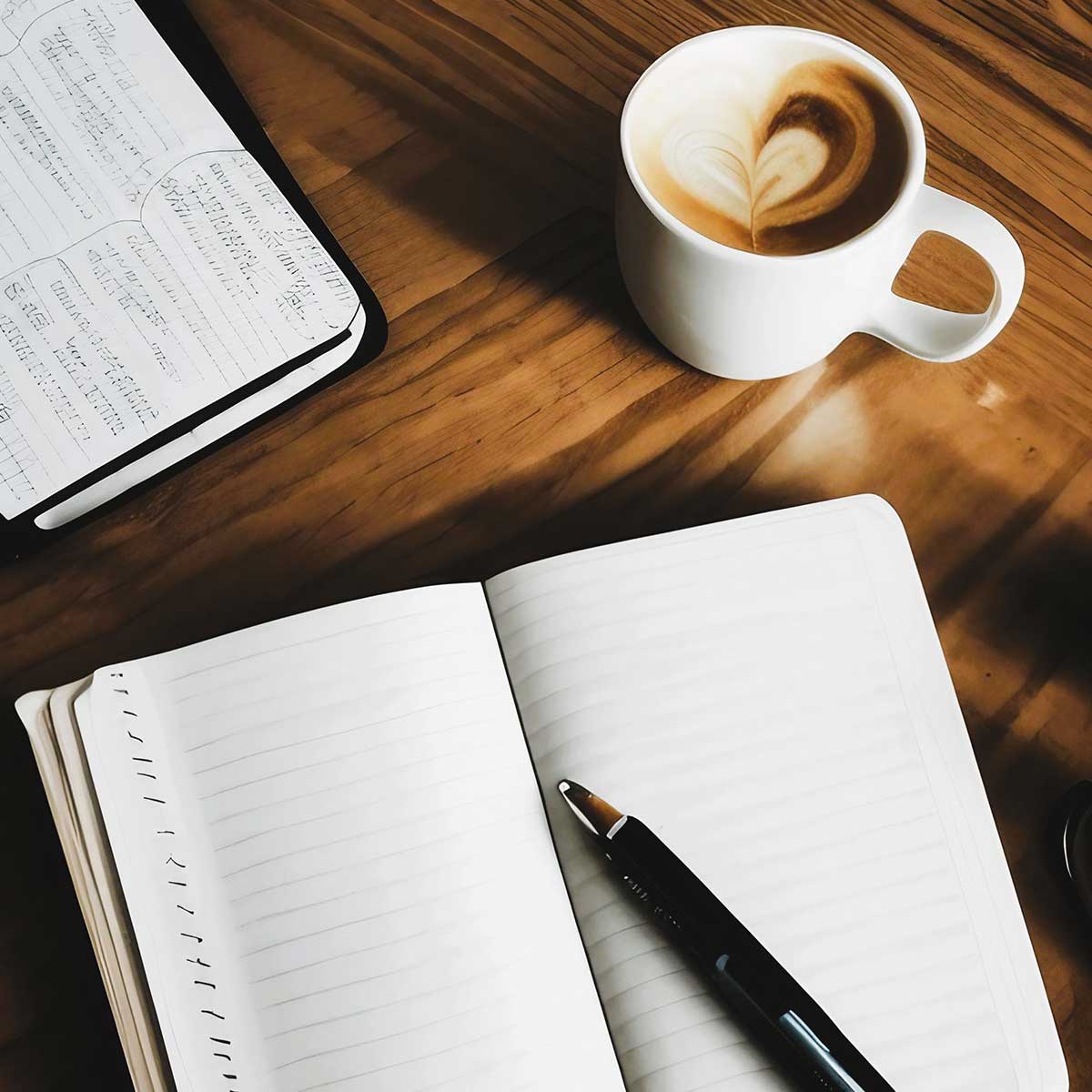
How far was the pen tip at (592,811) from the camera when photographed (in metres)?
0.45

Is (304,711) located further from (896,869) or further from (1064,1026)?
(1064,1026)

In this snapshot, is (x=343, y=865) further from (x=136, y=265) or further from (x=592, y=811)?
(x=136, y=265)

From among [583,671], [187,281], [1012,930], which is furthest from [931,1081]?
[187,281]

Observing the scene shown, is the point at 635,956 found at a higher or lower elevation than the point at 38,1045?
higher

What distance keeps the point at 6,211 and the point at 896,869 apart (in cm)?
53

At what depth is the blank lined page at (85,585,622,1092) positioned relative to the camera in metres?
0.43

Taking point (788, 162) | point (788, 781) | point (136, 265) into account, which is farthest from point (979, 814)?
point (136, 265)

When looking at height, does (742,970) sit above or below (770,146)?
below

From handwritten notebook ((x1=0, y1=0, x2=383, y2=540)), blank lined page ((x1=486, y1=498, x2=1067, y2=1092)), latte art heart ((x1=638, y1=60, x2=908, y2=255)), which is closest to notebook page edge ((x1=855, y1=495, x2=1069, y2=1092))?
blank lined page ((x1=486, y1=498, x2=1067, y2=1092))

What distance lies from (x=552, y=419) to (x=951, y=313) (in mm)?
199

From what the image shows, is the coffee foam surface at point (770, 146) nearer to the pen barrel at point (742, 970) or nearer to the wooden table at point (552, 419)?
the wooden table at point (552, 419)

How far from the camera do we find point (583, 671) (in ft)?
1.57

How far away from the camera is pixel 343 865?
0.45 m

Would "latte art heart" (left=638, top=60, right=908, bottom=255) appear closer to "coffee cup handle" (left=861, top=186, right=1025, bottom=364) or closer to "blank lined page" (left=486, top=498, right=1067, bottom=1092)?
"coffee cup handle" (left=861, top=186, right=1025, bottom=364)
